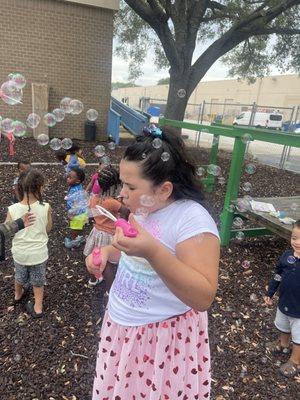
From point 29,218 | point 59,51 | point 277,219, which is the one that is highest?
point 59,51

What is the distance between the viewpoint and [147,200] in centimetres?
143

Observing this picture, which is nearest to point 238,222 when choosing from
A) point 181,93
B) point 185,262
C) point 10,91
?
point 10,91

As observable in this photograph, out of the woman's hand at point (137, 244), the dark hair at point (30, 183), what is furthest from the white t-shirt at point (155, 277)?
the dark hair at point (30, 183)

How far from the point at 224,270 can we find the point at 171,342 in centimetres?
302

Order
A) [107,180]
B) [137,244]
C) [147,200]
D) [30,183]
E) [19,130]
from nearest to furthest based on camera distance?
[137,244], [147,200], [30,183], [107,180], [19,130]

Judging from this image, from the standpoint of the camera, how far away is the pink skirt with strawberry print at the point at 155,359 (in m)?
1.54

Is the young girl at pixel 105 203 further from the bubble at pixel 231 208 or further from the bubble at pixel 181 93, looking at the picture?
the bubble at pixel 181 93

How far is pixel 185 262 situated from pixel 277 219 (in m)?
3.39

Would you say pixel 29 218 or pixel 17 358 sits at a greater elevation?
pixel 29 218

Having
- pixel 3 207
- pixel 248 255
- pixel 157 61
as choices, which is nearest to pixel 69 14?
pixel 157 61

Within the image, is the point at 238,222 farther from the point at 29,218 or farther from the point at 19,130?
the point at 19,130

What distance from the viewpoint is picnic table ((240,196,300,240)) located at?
4.08 meters

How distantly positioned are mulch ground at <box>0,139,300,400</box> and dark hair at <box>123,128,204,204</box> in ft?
1.68

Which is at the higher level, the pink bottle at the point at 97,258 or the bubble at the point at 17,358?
the pink bottle at the point at 97,258
